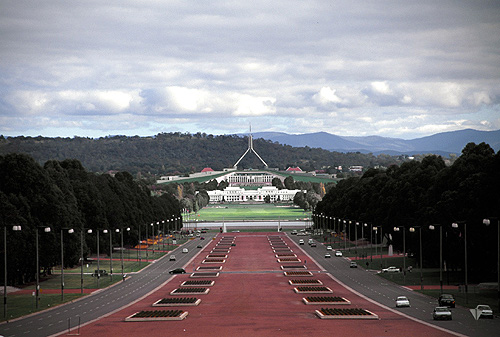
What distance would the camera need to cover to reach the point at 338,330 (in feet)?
166

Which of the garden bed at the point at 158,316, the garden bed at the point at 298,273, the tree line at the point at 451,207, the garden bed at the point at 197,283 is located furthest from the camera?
the garden bed at the point at 298,273

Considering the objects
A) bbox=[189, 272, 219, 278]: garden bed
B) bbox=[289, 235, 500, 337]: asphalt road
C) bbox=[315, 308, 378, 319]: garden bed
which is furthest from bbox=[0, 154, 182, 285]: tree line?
bbox=[289, 235, 500, 337]: asphalt road

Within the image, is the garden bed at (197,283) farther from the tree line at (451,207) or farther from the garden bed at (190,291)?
the tree line at (451,207)

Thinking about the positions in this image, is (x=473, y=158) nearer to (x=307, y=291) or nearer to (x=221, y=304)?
(x=307, y=291)

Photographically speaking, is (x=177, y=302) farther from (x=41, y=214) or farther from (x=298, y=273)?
(x=298, y=273)

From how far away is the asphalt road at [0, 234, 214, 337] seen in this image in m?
53.0

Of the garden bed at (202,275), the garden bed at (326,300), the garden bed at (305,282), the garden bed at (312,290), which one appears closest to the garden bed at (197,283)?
the garden bed at (202,275)

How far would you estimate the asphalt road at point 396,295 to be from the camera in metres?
51.0

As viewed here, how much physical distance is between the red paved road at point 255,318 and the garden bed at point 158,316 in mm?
721

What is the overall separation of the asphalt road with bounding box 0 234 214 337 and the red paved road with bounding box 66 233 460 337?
1629 mm

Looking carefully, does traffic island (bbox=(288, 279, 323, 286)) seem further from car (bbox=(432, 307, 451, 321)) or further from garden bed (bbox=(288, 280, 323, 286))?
car (bbox=(432, 307, 451, 321))

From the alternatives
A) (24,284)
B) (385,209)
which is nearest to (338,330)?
(24,284)

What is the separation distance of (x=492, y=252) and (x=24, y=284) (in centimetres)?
4824

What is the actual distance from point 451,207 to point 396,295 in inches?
529
